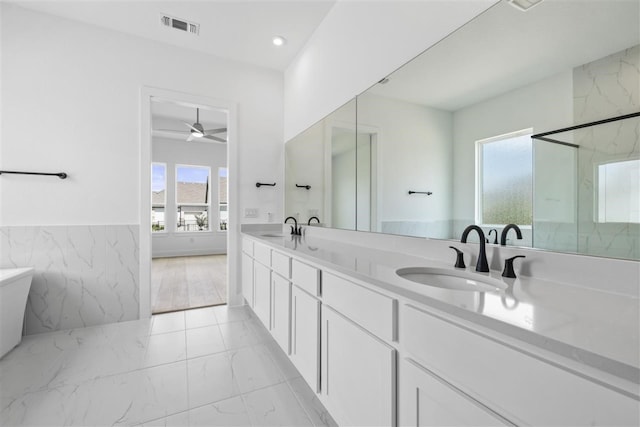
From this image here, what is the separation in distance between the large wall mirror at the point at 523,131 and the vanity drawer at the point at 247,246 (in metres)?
1.34

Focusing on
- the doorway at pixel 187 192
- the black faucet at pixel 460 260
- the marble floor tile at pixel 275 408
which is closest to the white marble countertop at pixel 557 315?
the black faucet at pixel 460 260

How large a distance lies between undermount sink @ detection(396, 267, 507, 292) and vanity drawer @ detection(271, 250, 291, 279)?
805 mm

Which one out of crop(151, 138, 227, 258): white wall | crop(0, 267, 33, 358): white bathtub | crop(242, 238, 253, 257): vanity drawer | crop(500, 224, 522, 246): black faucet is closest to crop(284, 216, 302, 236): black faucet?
crop(242, 238, 253, 257): vanity drawer

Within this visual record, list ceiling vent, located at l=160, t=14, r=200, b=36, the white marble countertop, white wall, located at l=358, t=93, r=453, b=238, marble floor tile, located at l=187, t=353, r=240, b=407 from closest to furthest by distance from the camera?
the white marble countertop
white wall, located at l=358, t=93, r=453, b=238
marble floor tile, located at l=187, t=353, r=240, b=407
ceiling vent, located at l=160, t=14, r=200, b=36

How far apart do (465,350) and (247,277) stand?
2.37 meters

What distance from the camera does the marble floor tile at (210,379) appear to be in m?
1.60

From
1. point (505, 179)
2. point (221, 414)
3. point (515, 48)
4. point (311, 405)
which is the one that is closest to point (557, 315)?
point (505, 179)

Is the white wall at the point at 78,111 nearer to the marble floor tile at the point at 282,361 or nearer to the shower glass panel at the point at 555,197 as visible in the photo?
the marble floor tile at the point at 282,361

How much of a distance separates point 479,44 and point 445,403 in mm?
1403

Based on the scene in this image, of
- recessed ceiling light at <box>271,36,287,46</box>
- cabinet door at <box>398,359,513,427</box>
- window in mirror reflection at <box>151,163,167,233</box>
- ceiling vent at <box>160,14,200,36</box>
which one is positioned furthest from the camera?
window in mirror reflection at <box>151,163,167,233</box>

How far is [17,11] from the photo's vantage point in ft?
7.77

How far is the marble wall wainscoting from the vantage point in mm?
2400

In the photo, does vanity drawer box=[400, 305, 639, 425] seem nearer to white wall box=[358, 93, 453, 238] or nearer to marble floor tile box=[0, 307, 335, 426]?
white wall box=[358, 93, 453, 238]

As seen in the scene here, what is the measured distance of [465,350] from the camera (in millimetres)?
662
